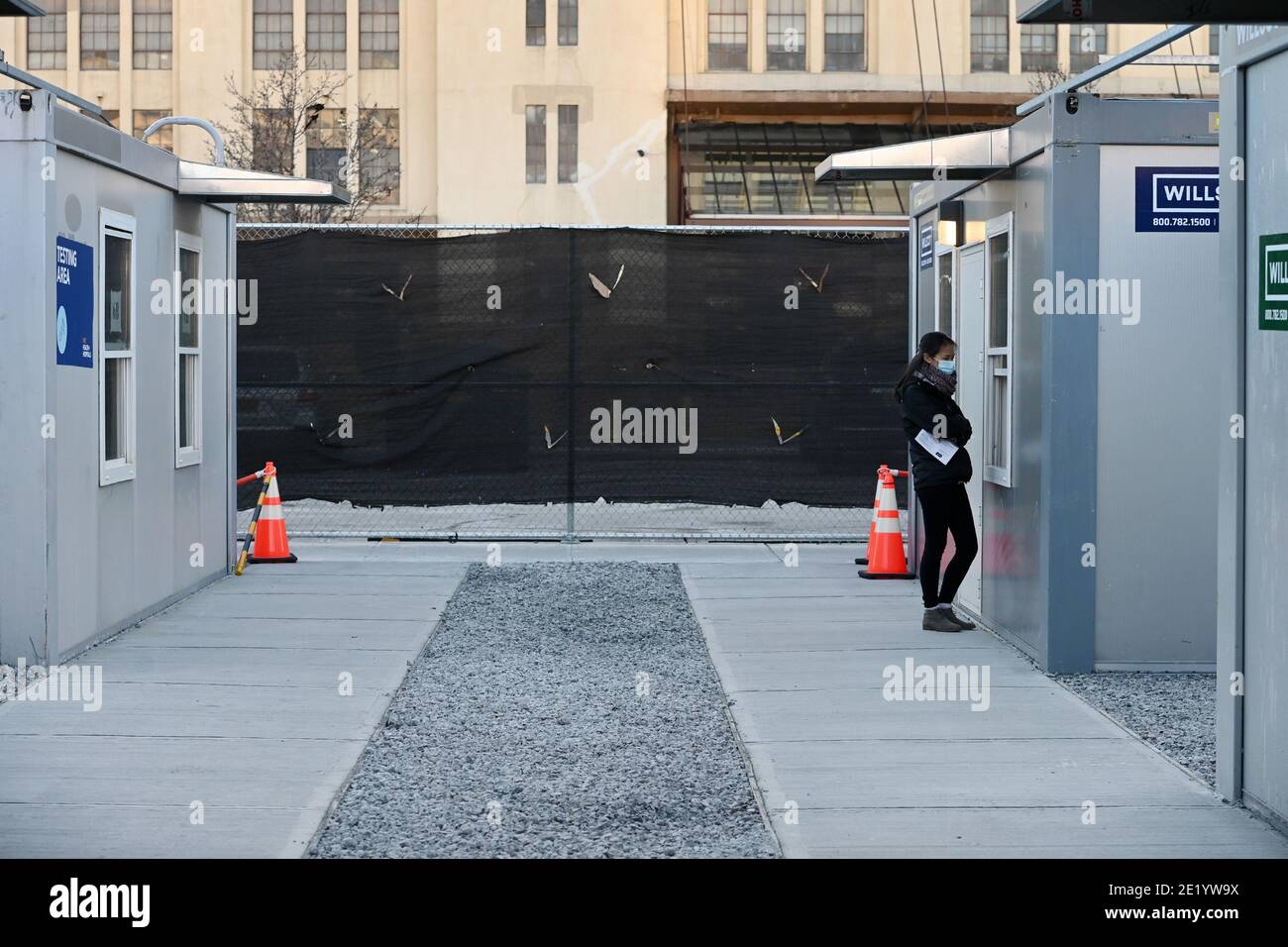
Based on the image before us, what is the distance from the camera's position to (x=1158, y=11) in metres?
5.14

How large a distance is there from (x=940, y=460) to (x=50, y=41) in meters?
42.1

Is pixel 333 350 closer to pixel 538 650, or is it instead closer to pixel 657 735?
pixel 538 650

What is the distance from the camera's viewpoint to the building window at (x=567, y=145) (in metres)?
44.9

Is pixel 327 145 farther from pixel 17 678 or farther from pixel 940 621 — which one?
pixel 17 678

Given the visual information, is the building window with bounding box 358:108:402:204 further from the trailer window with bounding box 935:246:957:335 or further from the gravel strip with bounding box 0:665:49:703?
the gravel strip with bounding box 0:665:49:703

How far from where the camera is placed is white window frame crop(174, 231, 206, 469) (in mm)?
11984

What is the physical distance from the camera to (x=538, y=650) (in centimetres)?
1031

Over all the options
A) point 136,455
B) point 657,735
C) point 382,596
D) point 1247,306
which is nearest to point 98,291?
point 136,455

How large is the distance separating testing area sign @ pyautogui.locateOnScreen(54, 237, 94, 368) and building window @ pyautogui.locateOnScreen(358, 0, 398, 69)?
37868 millimetres

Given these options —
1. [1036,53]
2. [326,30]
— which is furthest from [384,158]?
[1036,53]

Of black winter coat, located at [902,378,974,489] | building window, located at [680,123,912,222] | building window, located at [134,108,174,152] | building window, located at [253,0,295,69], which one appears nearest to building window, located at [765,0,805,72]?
building window, located at [680,123,912,222]

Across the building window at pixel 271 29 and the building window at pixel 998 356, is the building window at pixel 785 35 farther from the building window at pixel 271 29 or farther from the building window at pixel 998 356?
the building window at pixel 998 356

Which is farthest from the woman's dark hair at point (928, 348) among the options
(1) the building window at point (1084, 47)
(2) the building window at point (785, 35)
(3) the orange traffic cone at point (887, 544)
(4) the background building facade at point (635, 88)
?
(1) the building window at point (1084, 47)
